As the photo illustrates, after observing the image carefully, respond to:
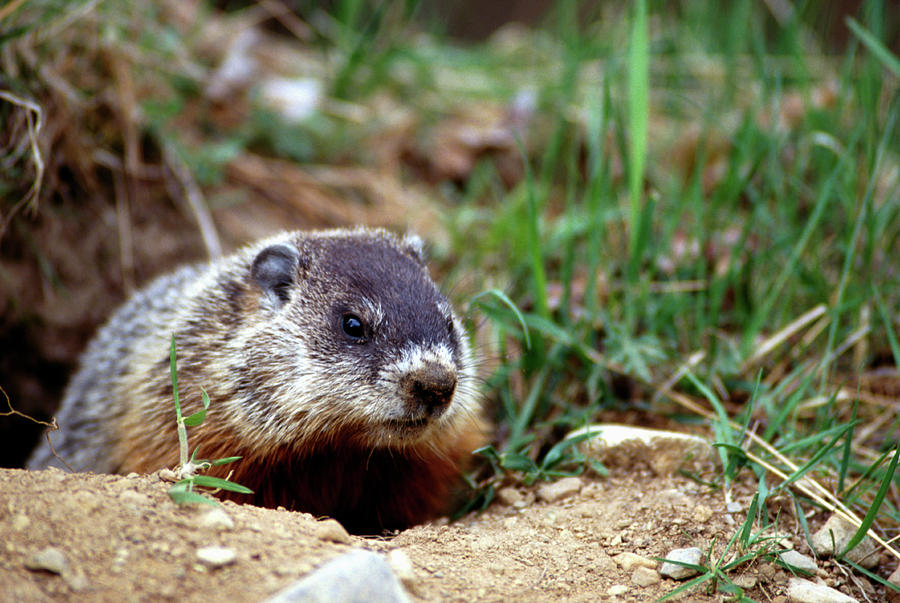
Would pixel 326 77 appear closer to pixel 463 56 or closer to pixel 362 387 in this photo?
pixel 463 56

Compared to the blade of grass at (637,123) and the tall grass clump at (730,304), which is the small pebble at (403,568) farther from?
the blade of grass at (637,123)

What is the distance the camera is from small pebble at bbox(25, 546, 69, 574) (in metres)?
1.96

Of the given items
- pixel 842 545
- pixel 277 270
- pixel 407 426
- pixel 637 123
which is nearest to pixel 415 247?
pixel 277 270

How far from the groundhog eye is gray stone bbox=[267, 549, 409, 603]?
4.46ft

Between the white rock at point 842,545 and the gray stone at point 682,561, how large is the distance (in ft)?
1.60

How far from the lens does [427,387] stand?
9.68 feet

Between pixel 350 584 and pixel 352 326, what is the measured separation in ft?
4.99

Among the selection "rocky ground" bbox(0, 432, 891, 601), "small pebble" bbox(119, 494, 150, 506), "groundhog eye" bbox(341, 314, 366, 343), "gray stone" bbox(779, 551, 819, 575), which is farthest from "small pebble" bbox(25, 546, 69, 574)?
"gray stone" bbox(779, 551, 819, 575)

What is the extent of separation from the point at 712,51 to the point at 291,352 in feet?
17.0

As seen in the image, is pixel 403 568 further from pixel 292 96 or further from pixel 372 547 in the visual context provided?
pixel 292 96

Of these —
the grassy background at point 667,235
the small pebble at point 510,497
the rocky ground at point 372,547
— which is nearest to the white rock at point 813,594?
the rocky ground at point 372,547

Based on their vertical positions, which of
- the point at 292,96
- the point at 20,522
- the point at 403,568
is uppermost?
the point at 292,96

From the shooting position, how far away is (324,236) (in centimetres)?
379

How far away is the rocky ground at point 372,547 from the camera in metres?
1.98
